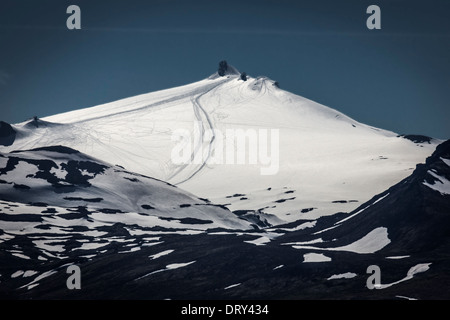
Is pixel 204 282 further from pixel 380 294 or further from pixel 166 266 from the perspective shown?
pixel 380 294

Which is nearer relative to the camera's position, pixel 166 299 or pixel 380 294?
pixel 380 294

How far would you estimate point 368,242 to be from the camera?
19625cm

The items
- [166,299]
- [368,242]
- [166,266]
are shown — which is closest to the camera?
[166,299]

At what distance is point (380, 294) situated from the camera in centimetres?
14525

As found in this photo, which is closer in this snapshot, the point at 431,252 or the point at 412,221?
the point at 431,252

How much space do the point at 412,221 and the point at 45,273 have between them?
85.9 metres

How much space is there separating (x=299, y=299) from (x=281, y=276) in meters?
17.7

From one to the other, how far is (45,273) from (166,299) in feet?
132

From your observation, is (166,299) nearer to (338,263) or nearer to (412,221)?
(338,263)
